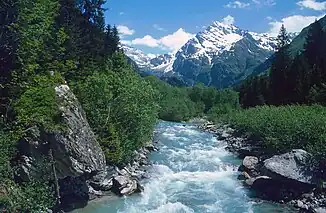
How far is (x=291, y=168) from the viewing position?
2831 centimetres

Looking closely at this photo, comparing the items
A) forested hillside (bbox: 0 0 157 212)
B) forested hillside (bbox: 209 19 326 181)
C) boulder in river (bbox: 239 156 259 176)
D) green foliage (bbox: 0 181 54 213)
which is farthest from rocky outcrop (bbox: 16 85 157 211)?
forested hillside (bbox: 209 19 326 181)

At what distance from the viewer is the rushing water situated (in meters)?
25.5

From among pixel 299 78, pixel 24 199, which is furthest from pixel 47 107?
pixel 299 78

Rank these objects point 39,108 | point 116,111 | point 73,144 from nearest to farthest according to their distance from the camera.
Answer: point 39,108, point 73,144, point 116,111

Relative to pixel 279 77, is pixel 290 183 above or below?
below

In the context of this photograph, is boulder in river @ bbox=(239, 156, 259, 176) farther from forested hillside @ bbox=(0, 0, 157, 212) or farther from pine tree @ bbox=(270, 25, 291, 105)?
→ pine tree @ bbox=(270, 25, 291, 105)

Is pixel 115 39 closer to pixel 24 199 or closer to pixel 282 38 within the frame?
pixel 24 199

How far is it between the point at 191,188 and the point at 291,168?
8.54 meters

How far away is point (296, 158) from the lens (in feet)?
95.1

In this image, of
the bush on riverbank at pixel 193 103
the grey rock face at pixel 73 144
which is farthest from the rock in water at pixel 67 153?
the bush on riverbank at pixel 193 103

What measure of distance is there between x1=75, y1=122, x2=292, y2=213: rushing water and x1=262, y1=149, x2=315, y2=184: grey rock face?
8.96 feet

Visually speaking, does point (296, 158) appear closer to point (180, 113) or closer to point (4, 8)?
point (4, 8)

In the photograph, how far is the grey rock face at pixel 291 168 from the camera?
27609 mm

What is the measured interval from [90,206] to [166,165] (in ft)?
44.1
